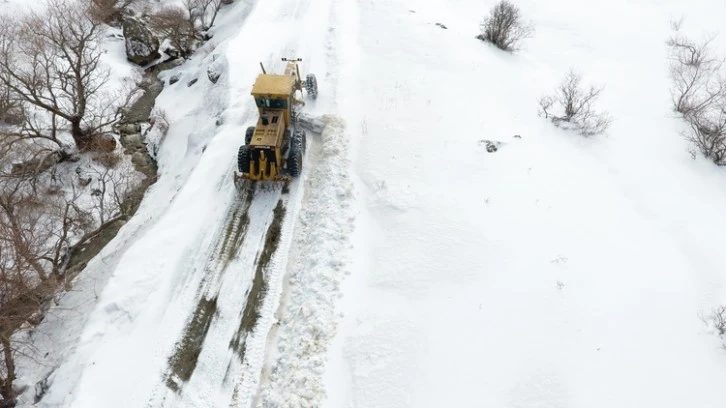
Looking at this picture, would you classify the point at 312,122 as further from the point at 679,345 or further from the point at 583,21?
the point at 583,21

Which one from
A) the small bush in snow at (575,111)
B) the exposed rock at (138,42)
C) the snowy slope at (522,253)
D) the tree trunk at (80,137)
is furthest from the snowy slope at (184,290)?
the exposed rock at (138,42)

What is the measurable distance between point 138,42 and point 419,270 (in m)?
25.2

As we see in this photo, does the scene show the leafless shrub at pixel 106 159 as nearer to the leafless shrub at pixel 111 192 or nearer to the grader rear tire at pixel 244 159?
the leafless shrub at pixel 111 192

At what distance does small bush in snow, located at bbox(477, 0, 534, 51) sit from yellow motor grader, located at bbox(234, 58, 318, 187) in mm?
12237

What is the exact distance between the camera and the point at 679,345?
866 centimetres

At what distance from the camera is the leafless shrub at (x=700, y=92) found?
13.9 metres

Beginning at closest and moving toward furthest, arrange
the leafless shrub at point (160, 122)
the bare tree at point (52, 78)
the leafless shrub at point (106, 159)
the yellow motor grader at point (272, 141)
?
the yellow motor grader at point (272, 141) < the bare tree at point (52, 78) < the leafless shrub at point (106, 159) < the leafless shrub at point (160, 122)

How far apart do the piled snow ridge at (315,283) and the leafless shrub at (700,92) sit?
12.0 meters

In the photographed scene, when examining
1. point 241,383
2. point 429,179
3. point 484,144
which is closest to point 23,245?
point 241,383

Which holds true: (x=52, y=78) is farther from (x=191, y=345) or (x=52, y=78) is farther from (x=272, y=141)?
(x=191, y=345)

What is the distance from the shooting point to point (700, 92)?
1691 cm

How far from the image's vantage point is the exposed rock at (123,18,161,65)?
26.3 m

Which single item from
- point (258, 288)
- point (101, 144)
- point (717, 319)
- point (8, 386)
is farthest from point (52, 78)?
point (717, 319)

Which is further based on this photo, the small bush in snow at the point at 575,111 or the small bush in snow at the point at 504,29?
the small bush in snow at the point at 504,29
